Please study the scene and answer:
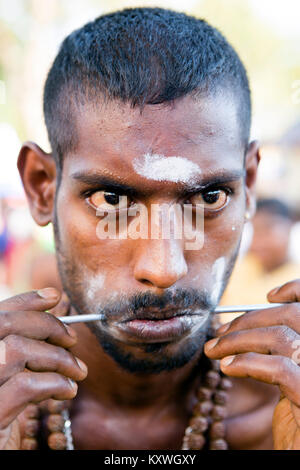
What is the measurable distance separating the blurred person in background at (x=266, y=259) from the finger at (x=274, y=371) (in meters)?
3.47

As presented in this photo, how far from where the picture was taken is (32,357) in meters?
1.47

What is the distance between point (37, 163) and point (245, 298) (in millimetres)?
3334

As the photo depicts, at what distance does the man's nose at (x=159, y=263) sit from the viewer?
1.50 metres

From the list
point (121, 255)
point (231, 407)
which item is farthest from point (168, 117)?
point (231, 407)

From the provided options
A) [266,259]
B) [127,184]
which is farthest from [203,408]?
[266,259]

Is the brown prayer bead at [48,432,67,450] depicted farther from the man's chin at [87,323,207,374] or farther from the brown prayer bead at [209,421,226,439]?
the brown prayer bead at [209,421,226,439]

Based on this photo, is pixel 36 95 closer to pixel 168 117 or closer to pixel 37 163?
pixel 37 163

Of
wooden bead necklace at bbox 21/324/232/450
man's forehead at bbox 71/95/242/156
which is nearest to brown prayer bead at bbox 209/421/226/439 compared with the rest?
wooden bead necklace at bbox 21/324/232/450

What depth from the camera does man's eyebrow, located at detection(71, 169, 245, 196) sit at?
161cm

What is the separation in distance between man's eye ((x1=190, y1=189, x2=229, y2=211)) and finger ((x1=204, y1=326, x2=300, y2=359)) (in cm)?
47

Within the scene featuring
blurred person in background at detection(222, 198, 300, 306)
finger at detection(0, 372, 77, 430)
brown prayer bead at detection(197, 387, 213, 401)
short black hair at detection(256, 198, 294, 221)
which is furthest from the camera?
short black hair at detection(256, 198, 294, 221)

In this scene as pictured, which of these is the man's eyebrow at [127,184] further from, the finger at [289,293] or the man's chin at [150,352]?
the man's chin at [150,352]

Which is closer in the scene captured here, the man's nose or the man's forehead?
the man's nose

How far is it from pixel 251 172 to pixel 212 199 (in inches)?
20.4
